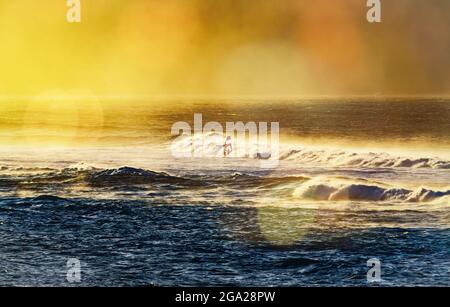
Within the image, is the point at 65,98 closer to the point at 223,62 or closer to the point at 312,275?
the point at 223,62

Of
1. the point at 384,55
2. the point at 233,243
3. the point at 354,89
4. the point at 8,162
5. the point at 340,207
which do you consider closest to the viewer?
the point at 233,243

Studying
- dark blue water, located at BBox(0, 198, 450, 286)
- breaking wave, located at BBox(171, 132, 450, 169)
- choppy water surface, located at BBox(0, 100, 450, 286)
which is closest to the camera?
dark blue water, located at BBox(0, 198, 450, 286)

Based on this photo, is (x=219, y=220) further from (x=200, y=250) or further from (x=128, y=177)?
(x=128, y=177)

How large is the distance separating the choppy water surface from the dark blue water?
48 millimetres

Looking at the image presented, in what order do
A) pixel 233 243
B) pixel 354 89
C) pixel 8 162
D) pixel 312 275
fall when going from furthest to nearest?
pixel 354 89, pixel 8 162, pixel 233 243, pixel 312 275

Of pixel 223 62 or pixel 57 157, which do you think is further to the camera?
pixel 223 62

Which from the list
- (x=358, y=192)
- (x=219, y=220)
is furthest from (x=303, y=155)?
(x=219, y=220)

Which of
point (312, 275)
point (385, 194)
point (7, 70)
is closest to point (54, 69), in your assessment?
point (7, 70)

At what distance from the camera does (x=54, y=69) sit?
7700cm

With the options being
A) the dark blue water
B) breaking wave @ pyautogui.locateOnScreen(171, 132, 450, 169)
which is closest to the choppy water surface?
the dark blue water

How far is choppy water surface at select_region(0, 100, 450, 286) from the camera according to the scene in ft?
75.8

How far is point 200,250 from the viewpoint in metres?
25.5

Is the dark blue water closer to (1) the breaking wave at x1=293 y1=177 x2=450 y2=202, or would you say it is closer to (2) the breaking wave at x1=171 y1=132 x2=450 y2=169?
(1) the breaking wave at x1=293 y1=177 x2=450 y2=202

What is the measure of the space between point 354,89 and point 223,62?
16.6 metres
